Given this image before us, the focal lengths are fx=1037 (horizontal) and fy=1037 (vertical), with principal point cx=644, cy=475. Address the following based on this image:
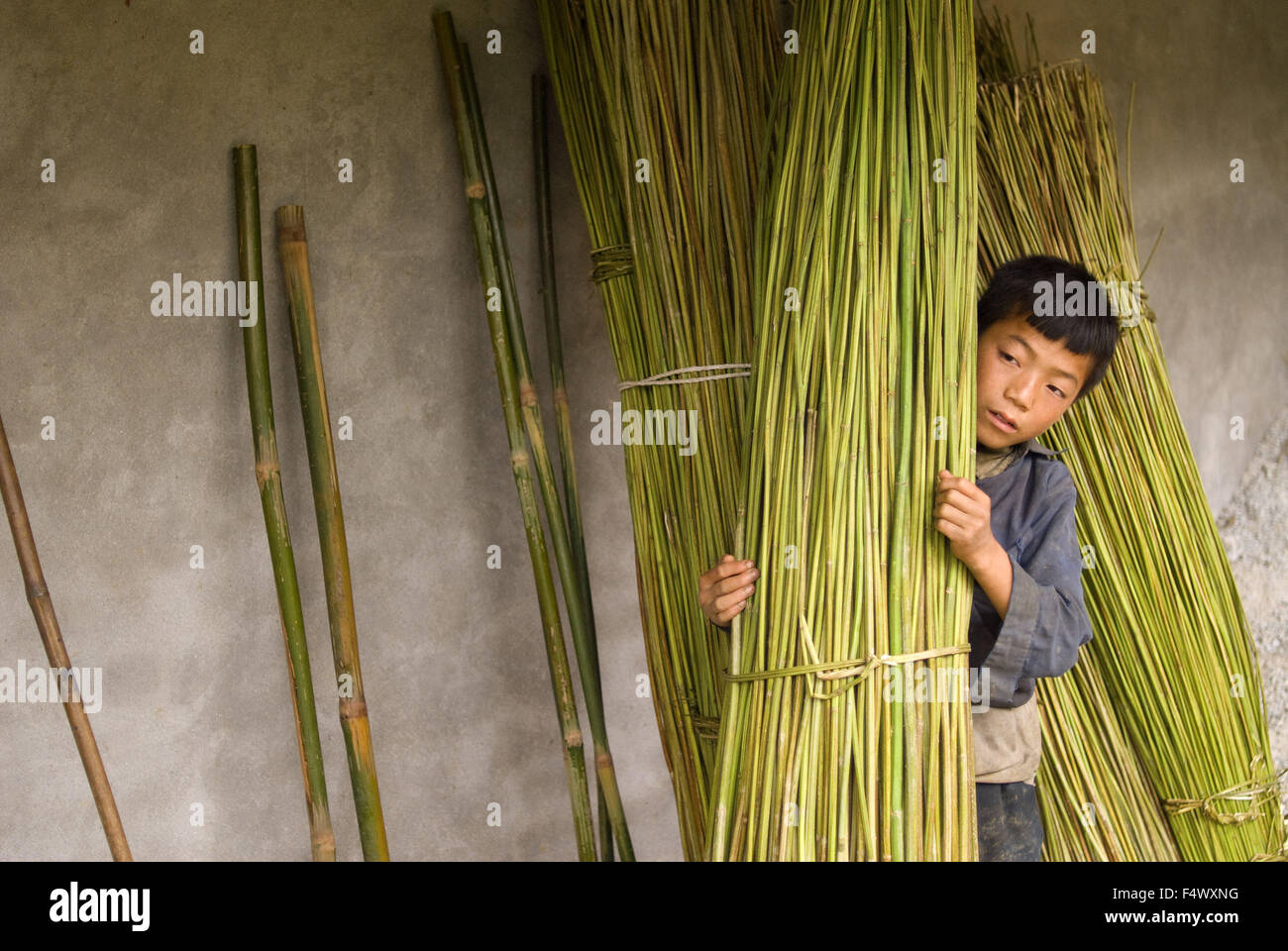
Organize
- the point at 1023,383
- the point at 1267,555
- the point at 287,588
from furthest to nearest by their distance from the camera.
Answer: the point at 1267,555 → the point at 287,588 → the point at 1023,383

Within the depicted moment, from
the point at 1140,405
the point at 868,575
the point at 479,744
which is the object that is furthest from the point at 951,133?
the point at 479,744

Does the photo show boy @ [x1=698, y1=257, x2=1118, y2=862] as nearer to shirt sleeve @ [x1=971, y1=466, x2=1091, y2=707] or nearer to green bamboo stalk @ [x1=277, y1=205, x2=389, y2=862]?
shirt sleeve @ [x1=971, y1=466, x2=1091, y2=707]

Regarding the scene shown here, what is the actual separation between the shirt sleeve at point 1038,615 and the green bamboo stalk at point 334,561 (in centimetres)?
84

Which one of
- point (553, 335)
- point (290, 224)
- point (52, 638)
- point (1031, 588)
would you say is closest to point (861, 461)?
point (1031, 588)

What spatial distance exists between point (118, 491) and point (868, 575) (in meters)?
1.09

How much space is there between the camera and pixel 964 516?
101cm

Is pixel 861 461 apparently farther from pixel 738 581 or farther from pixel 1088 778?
pixel 1088 778

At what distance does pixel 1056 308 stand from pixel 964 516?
34cm

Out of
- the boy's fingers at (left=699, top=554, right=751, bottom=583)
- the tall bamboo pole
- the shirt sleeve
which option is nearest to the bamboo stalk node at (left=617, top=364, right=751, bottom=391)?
the boy's fingers at (left=699, top=554, right=751, bottom=583)

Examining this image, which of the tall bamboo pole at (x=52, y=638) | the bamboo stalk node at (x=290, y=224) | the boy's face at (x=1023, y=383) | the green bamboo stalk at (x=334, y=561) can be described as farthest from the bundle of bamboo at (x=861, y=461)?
the tall bamboo pole at (x=52, y=638)

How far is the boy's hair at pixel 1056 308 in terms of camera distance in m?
1.18

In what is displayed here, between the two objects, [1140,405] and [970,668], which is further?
[1140,405]

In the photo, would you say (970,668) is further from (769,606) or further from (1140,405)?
(1140,405)
